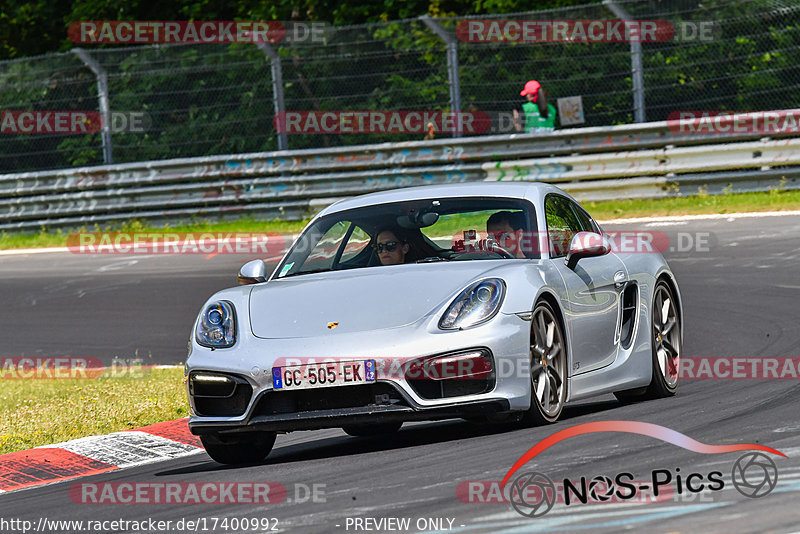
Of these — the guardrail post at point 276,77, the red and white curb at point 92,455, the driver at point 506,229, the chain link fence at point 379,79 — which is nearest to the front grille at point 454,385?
the driver at point 506,229

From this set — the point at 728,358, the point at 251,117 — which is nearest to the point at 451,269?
the point at 728,358

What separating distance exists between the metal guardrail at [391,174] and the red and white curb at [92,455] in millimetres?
10226

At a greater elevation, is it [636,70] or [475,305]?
[636,70]

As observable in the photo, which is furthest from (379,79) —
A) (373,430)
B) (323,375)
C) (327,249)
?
(323,375)

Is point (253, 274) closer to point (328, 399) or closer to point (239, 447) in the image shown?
point (239, 447)

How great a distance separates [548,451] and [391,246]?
78.7 inches

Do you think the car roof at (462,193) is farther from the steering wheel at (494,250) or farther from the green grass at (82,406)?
the green grass at (82,406)

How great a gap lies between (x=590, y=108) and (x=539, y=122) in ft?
2.30

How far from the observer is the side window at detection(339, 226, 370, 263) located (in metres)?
8.05

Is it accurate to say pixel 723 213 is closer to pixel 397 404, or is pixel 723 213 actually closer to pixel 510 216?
pixel 510 216

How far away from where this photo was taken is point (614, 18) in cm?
1794

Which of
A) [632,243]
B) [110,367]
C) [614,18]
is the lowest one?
[110,367]

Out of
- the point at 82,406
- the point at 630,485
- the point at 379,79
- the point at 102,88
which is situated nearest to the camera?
the point at 630,485

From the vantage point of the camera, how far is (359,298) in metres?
7.05
